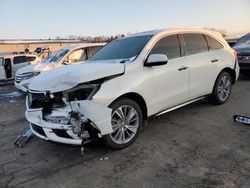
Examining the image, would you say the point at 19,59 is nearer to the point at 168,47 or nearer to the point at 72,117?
the point at 168,47

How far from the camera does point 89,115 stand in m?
4.09

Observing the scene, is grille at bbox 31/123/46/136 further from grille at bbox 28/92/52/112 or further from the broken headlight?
the broken headlight

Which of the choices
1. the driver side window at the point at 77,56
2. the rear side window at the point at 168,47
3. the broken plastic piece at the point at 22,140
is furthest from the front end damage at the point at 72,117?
the driver side window at the point at 77,56

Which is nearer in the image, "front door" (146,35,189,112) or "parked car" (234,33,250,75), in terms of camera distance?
"front door" (146,35,189,112)

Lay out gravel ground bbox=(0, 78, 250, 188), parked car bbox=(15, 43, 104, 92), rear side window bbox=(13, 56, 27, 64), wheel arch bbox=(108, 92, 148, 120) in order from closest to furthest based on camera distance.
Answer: gravel ground bbox=(0, 78, 250, 188) < wheel arch bbox=(108, 92, 148, 120) < parked car bbox=(15, 43, 104, 92) < rear side window bbox=(13, 56, 27, 64)

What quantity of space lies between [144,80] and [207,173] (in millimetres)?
1803

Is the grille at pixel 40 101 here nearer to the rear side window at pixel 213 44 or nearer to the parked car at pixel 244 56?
the rear side window at pixel 213 44

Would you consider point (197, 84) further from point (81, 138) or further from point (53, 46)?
point (53, 46)

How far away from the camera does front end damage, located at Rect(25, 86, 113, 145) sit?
4.11 metres

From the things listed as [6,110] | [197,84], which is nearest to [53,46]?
[6,110]

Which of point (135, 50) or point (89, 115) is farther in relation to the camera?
point (135, 50)

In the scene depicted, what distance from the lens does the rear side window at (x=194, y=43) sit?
5879 mm

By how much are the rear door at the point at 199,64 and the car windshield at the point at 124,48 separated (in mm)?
946

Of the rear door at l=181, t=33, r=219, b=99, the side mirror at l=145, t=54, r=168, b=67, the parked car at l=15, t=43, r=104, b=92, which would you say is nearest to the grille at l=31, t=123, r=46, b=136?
the side mirror at l=145, t=54, r=168, b=67
